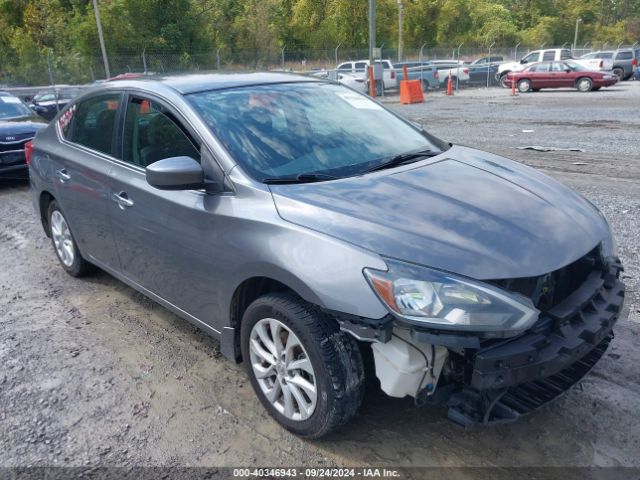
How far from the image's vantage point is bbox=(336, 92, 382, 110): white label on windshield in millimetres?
3943

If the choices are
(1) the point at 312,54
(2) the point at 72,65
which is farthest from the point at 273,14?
(2) the point at 72,65

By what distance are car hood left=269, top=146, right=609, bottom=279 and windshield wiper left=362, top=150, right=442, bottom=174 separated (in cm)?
8

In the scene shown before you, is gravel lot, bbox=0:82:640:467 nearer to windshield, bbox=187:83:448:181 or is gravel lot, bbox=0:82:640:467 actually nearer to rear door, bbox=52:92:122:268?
rear door, bbox=52:92:122:268

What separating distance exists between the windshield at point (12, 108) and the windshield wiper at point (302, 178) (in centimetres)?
889

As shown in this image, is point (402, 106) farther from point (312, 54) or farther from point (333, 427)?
point (333, 427)

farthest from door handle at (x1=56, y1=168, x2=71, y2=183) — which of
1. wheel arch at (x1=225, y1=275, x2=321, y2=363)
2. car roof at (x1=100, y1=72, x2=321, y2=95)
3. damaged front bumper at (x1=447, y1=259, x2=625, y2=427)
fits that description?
damaged front bumper at (x1=447, y1=259, x2=625, y2=427)

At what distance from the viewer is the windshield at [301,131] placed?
308cm

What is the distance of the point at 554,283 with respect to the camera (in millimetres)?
2520

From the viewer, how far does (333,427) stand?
8.64 feet

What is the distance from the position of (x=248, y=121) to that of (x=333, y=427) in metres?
1.77

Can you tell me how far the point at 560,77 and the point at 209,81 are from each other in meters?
25.6

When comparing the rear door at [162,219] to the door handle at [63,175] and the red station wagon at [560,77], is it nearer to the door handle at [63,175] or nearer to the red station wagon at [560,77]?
the door handle at [63,175]

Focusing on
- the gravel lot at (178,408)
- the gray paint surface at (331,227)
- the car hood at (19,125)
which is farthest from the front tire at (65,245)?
the car hood at (19,125)

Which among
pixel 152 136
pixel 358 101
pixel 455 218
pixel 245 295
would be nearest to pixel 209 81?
pixel 152 136
